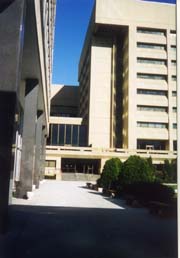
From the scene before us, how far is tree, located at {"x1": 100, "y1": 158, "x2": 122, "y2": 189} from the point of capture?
21297 millimetres

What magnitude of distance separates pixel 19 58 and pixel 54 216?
5.25 m

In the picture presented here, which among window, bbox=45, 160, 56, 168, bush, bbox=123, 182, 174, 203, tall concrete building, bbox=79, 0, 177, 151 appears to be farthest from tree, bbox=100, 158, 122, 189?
tall concrete building, bbox=79, 0, 177, 151

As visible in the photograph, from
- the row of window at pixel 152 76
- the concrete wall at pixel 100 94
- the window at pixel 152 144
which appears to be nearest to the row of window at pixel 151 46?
the row of window at pixel 152 76

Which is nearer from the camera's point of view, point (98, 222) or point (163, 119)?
point (98, 222)

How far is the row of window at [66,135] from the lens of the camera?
60219mm

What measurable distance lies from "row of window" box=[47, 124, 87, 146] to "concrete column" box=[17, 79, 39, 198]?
42.5 m

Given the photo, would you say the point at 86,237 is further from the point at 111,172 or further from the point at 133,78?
the point at 133,78

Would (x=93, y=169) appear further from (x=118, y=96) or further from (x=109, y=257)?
(x=109, y=257)

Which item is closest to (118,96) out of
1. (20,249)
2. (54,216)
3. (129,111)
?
(129,111)

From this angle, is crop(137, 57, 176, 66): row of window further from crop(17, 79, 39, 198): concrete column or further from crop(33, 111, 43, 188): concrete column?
crop(17, 79, 39, 198): concrete column

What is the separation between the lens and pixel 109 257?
17.6 feet

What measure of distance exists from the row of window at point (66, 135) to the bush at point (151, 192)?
43273 mm

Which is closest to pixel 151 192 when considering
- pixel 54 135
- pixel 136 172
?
pixel 136 172

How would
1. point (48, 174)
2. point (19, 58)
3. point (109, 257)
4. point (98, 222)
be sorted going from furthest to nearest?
point (48, 174)
point (98, 222)
point (19, 58)
point (109, 257)
